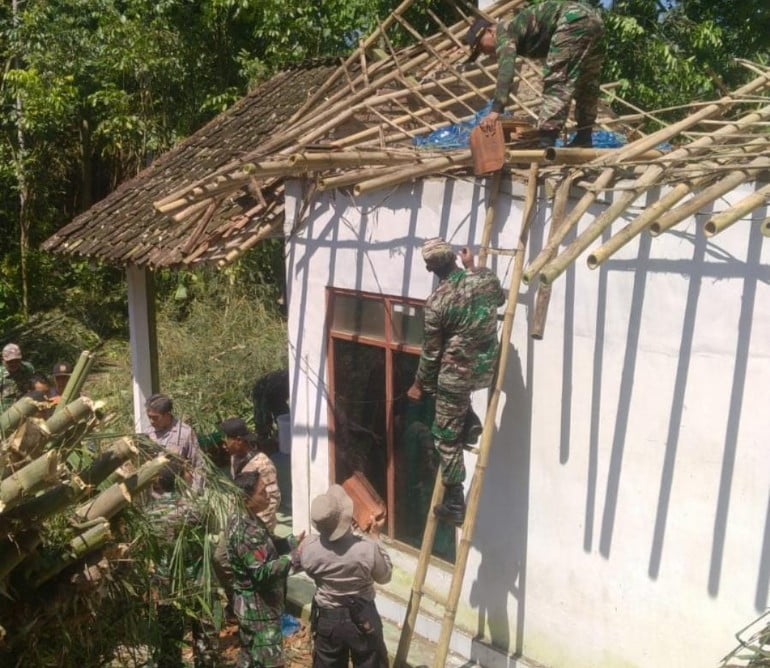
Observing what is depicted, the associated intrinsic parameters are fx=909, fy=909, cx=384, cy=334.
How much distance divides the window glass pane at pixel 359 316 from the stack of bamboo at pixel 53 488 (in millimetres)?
3144

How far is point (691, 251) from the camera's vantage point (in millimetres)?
4879

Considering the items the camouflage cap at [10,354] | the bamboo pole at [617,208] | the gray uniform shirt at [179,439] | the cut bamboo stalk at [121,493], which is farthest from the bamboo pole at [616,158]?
the camouflage cap at [10,354]

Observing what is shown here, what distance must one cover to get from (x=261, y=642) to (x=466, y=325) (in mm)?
2316

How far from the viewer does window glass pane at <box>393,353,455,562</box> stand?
6.71 metres

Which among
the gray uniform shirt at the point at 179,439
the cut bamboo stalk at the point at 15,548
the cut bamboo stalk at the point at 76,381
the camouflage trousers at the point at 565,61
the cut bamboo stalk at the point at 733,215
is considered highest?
the camouflage trousers at the point at 565,61

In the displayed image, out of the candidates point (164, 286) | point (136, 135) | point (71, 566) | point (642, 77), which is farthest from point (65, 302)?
point (71, 566)

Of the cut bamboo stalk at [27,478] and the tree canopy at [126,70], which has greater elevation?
the tree canopy at [126,70]

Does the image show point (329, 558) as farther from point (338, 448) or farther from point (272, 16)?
point (272, 16)

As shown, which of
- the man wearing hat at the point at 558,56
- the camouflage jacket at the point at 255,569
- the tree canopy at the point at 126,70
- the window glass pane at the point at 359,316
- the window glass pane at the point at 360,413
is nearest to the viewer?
the camouflage jacket at the point at 255,569

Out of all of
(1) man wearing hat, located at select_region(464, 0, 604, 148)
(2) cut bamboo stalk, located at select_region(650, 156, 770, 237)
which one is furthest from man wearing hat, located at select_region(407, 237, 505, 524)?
(2) cut bamboo stalk, located at select_region(650, 156, 770, 237)

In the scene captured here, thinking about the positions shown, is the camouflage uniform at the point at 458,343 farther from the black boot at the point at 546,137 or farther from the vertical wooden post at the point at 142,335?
the vertical wooden post at the point at 142,335

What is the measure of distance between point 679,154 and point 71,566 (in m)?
3.65

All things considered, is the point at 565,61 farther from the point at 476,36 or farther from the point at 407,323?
the point at 407,323

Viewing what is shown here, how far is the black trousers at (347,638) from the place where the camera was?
538 centimetres
